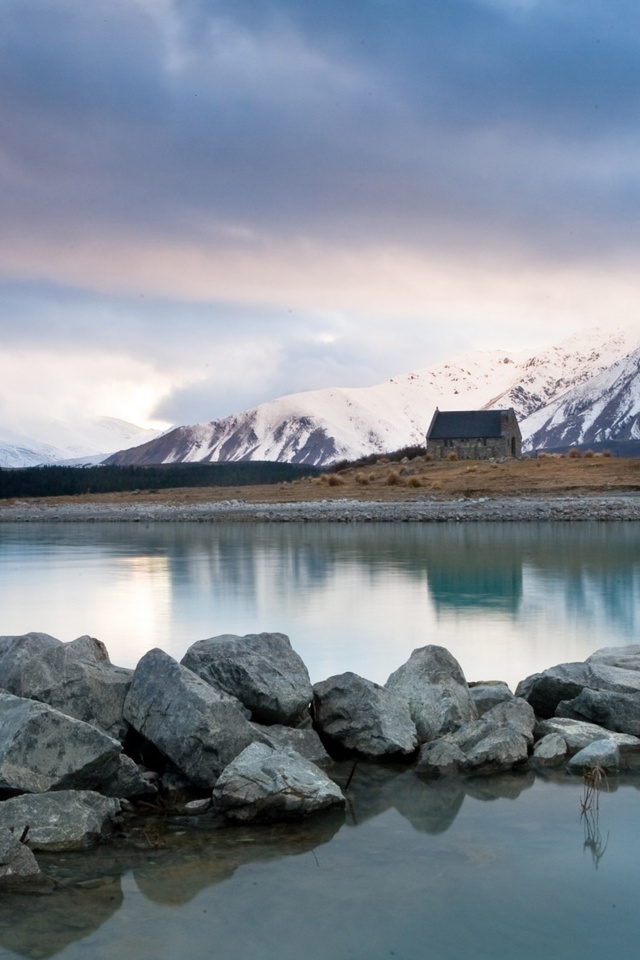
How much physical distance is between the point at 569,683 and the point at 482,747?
168 centimetres

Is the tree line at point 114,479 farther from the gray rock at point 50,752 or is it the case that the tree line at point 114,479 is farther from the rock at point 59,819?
the rock at point 59,819

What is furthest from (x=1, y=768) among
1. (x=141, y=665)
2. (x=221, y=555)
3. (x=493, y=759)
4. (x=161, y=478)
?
(x=161, y=478)

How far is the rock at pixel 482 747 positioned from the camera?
7773 millimetres

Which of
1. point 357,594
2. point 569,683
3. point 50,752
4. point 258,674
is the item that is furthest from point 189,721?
point 357,594

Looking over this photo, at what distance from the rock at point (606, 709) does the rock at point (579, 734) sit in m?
0.13

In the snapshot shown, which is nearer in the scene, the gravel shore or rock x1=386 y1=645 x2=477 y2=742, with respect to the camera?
rock x1=386 y1=645 x2=477 y2=742

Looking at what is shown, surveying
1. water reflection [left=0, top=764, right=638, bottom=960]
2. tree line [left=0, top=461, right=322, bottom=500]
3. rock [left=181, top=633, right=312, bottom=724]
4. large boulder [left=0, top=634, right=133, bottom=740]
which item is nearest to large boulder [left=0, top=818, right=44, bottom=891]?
water reflection [left=0, top=764, right=638, bottom=960]

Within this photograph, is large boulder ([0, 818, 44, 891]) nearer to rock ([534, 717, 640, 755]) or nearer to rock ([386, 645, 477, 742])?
rock ([386, 645, 477, 742])

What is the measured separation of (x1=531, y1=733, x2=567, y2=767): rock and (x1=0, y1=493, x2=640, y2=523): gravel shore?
34.0 meters

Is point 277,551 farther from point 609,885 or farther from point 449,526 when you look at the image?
point 609,885

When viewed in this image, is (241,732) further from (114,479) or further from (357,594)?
(114,479)

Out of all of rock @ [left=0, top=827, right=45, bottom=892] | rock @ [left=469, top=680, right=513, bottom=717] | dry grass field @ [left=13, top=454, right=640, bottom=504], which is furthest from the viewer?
dry grass field @ [left=13, top=454, right=640, bottom=504]

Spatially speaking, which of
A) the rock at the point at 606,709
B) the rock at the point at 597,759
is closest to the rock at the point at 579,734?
the rock at the point at 606,709

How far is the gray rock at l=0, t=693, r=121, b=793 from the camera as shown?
6.59 metres
